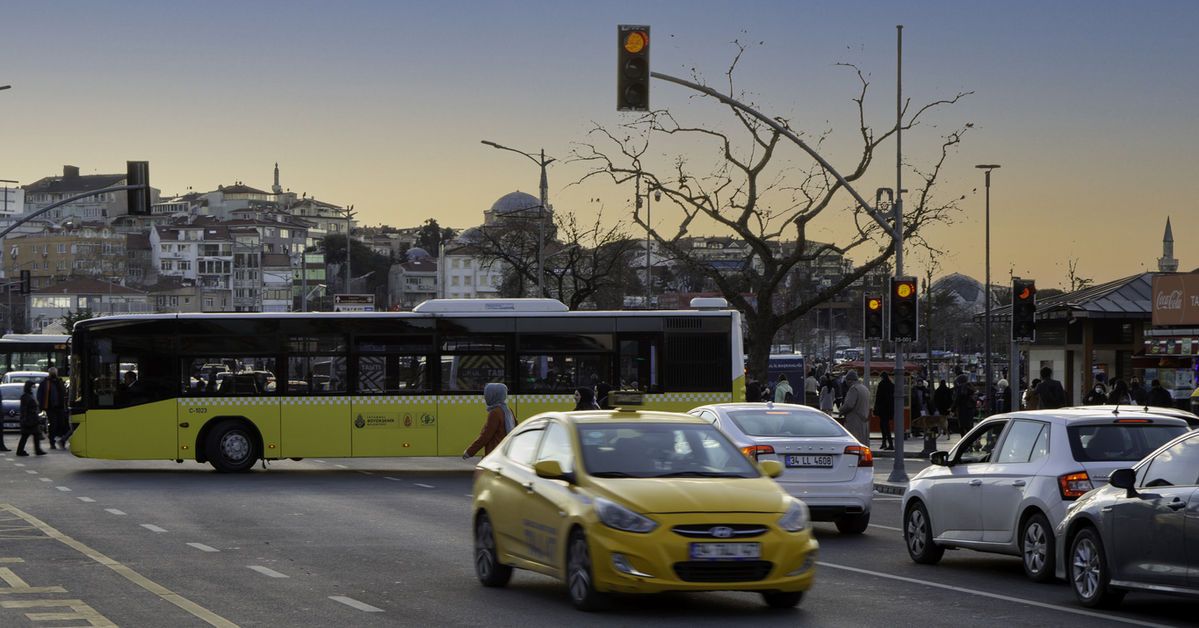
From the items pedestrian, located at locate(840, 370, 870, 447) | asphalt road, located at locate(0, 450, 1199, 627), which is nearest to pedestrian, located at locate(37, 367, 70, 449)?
asphalt road, located at locate(0, 450, 1199, 627)

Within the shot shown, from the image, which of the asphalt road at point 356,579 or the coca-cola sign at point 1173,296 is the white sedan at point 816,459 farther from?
the coca-cola sign at point 1173,296

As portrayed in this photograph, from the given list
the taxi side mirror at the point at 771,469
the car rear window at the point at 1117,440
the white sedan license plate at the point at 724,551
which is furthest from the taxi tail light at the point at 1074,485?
the white sedan license plate at the point at 724,551

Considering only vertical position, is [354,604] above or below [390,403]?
below

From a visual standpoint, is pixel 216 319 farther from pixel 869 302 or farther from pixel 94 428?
pixel 869 302

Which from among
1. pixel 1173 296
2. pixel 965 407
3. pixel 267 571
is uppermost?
pixel 1173 296

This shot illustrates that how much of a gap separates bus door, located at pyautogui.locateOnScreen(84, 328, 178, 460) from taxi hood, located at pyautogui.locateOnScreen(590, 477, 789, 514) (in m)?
19.7

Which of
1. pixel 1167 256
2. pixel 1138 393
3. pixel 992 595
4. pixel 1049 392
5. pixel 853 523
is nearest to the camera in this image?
pixel 992 595

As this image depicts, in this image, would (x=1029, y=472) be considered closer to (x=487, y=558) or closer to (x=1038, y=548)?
(x=1038, y=548)

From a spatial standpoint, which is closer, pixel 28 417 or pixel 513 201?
pixel 28 417

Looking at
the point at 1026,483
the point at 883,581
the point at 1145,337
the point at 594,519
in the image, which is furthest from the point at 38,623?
the point at 1145,337

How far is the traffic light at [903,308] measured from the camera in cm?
2702

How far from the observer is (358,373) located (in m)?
31.4

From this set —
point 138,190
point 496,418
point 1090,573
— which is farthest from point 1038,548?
point 138,190

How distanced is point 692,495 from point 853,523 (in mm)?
7909
